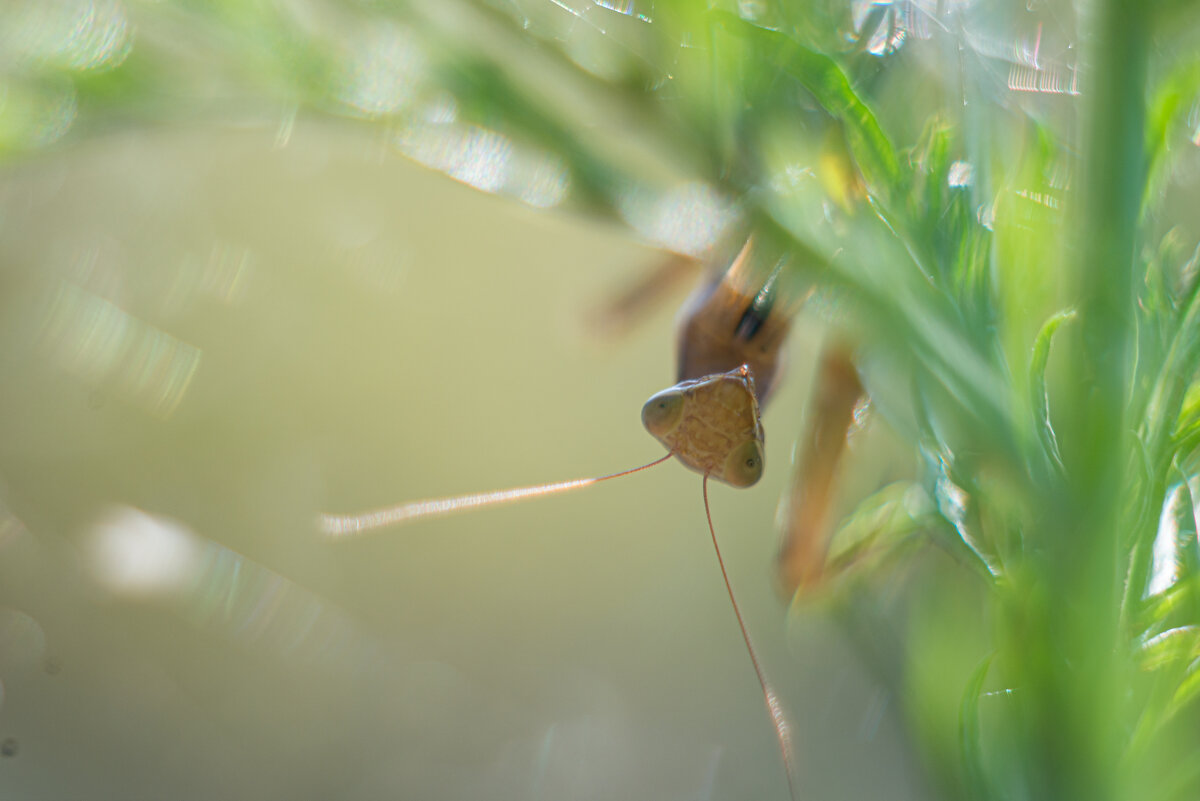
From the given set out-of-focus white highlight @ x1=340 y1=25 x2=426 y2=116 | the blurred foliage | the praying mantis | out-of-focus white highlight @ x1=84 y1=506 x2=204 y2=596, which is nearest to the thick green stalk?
the blurred foliage

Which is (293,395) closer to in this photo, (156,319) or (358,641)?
(156,319)

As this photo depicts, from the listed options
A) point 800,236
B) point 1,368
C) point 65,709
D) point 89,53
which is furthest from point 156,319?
point 800,236

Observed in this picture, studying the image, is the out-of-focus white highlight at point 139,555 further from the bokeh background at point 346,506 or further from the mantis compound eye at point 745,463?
the mantis compound eye at point 745,463

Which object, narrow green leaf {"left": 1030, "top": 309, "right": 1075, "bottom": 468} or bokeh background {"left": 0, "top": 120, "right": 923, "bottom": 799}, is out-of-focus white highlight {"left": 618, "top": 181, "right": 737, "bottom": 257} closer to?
narrow green leaf {"left": 1030, "top": 309, "right": 1075, "bottom": 468}

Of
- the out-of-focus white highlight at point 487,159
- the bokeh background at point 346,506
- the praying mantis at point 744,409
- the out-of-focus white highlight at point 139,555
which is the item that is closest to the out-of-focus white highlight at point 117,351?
the bokeh background at point 346,506

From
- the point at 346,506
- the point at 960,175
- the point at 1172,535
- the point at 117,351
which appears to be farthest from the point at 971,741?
the point at 117,351

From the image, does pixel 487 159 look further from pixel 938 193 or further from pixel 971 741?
pixel 971 741
